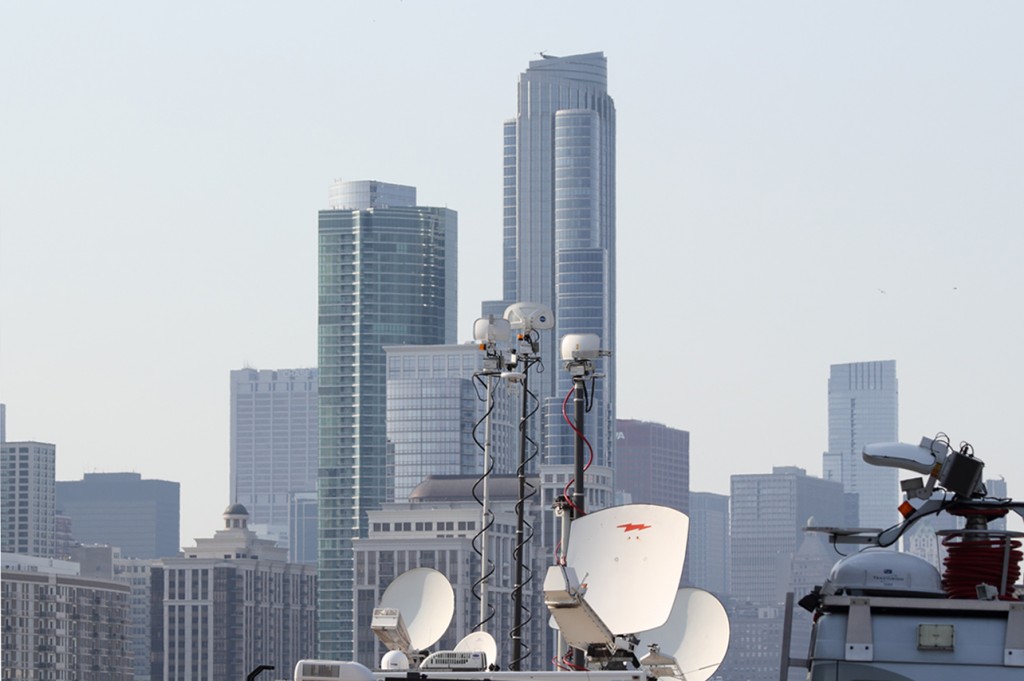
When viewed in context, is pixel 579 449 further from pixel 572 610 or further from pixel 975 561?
pixel 975 561

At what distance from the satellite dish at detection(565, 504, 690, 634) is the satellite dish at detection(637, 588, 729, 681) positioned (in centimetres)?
618

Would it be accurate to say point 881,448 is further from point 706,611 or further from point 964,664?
point 706,611

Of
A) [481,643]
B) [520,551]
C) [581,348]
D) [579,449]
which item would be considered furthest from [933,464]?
[581,348]

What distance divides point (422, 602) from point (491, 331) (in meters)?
3.13

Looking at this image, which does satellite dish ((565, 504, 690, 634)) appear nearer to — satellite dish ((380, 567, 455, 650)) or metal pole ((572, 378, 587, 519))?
metal pole ((572, 378, 587, 519))

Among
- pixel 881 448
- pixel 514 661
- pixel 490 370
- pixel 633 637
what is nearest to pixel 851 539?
pixel 881 448

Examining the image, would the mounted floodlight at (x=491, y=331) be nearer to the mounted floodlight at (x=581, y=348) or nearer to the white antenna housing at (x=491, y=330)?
the white antenna housing at (x=491, y=330)

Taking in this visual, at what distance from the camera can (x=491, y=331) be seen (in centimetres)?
2547

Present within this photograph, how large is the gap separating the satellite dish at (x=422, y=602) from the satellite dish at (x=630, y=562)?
554 centimetres

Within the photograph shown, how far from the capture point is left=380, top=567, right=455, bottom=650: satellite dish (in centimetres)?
2381

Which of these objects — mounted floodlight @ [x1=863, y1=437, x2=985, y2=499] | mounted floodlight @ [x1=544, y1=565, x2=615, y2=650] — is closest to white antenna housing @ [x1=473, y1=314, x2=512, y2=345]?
mounted floodlight @ [x1=544, y1=565, x2=615, y2=650]

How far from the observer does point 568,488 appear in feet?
83.9

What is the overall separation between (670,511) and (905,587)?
6.36 metres

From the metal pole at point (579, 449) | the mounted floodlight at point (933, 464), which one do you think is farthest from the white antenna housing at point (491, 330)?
the mounted floodlight at point (933, 464)
